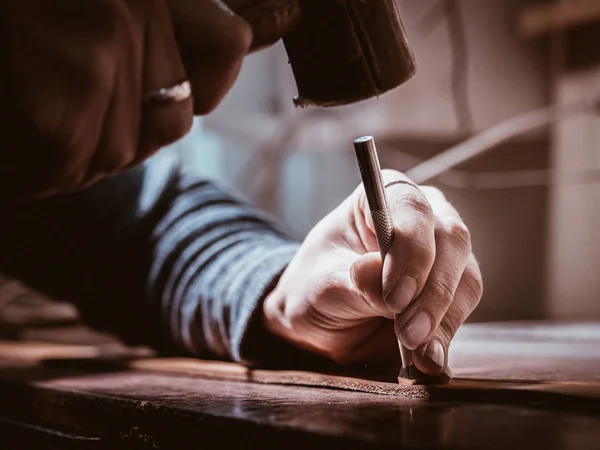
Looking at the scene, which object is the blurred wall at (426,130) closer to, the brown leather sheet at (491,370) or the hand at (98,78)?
the brown leather sheet at (491,370)

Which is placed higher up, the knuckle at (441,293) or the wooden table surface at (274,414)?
the knuckle at (441,293)

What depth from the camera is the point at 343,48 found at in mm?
573

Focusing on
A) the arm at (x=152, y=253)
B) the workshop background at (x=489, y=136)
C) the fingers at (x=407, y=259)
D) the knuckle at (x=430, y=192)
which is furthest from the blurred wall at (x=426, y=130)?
the fingers at (x=407, y=259)

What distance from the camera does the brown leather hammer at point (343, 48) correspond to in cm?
56

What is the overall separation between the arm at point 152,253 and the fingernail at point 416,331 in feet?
0.96

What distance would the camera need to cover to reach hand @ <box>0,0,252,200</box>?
41 centimetres

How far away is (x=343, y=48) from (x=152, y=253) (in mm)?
541

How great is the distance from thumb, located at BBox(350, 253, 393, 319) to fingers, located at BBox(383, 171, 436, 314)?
14 millimetres

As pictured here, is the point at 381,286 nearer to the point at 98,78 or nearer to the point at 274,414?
the point at 274,414

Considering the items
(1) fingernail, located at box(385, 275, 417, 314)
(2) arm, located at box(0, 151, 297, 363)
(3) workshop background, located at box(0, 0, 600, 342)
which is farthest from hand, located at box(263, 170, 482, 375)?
(3) workshop background, located at box(0, 0, 600, 342)

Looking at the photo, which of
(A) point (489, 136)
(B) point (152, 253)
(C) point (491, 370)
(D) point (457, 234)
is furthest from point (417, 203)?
(A) point (489, 136)

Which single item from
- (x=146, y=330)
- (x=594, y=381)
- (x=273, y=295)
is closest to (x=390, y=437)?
(x=594, y=381)

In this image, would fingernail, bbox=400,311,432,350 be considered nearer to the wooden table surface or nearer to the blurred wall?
the wooden table surface

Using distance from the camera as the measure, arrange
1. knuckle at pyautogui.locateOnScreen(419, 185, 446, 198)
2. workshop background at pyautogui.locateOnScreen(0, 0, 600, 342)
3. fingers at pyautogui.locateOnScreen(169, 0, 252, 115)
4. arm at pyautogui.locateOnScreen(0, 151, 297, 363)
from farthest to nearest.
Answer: workshop background at pyautogui.locateOnScreen(0, 0, 600, 342) < arm at pyautogui.locateOnScreen(0, 151, 297, 363) < knuckle at pyautogui.locateOnScreen(419, 185, 446, 198) < fingers at pyautogui.locateOnScreen(169, 0, 252, 115)
